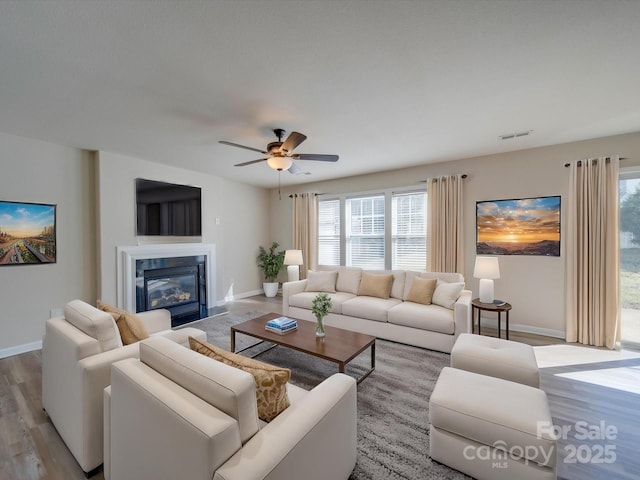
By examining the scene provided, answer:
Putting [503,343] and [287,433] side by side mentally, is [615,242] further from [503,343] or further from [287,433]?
[287,433]

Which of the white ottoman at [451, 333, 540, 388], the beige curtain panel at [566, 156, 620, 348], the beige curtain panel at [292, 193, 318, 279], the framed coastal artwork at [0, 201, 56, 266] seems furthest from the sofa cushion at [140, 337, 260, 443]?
the beige curtain panel at [292, 193, 318, 279]

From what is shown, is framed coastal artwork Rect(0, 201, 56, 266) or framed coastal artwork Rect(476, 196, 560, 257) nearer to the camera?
framed coastal artwork Rect(0, 201, 56, 266)

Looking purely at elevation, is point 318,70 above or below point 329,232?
above

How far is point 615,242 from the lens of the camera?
3.27m

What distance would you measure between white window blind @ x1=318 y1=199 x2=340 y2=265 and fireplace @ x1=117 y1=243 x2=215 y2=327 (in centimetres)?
232

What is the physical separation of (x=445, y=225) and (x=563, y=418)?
9.42ft

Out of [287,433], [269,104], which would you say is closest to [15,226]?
[269,104]

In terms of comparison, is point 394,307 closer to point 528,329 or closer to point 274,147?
point 528,329

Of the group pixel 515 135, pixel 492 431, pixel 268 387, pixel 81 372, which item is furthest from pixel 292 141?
pixel 515 135

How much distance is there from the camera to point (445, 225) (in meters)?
4.42

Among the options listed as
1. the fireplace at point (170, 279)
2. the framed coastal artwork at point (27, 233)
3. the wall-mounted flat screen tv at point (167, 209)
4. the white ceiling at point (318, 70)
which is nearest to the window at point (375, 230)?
the white ceiling at point (318, 70)

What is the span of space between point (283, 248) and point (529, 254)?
485cm

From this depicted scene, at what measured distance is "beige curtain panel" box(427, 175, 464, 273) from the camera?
14.1ft

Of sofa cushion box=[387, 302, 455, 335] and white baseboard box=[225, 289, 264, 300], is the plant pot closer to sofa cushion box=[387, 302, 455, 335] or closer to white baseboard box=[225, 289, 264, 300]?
white baseboard box=[225, 289, 264, 300]
